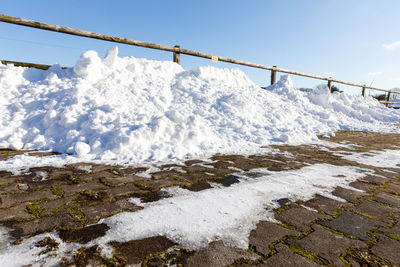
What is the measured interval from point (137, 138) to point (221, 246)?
114 inches

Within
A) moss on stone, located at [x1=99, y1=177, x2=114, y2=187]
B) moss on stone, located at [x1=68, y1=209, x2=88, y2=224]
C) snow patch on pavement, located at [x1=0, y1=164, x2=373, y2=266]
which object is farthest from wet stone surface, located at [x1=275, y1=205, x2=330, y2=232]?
moss on stone, located at [x1=99, y1=177, x2=114, y2=187]

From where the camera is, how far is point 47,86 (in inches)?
218

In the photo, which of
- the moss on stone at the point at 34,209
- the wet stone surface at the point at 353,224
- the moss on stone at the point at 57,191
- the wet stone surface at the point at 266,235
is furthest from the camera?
the moss on stone at the point at 57,191

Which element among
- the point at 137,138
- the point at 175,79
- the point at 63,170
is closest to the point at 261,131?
the point at 175,79

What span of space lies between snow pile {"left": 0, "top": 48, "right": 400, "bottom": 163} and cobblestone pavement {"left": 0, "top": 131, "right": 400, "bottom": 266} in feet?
3.04

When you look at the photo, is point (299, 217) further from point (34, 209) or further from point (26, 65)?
point (26, 65)

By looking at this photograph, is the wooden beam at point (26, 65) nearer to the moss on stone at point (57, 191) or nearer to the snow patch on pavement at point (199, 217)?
the moss on stone at point (57, 191)

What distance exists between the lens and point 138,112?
16.4ft

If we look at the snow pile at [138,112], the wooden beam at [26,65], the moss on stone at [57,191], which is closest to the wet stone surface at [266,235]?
the moss on stone at [57,191]

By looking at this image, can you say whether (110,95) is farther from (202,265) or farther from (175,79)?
(202,265)

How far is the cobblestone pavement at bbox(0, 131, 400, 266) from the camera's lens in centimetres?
142

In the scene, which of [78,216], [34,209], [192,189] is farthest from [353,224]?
[34,209]

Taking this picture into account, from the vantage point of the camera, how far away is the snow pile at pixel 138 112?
13.6 feet

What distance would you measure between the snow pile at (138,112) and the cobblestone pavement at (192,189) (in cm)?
93
